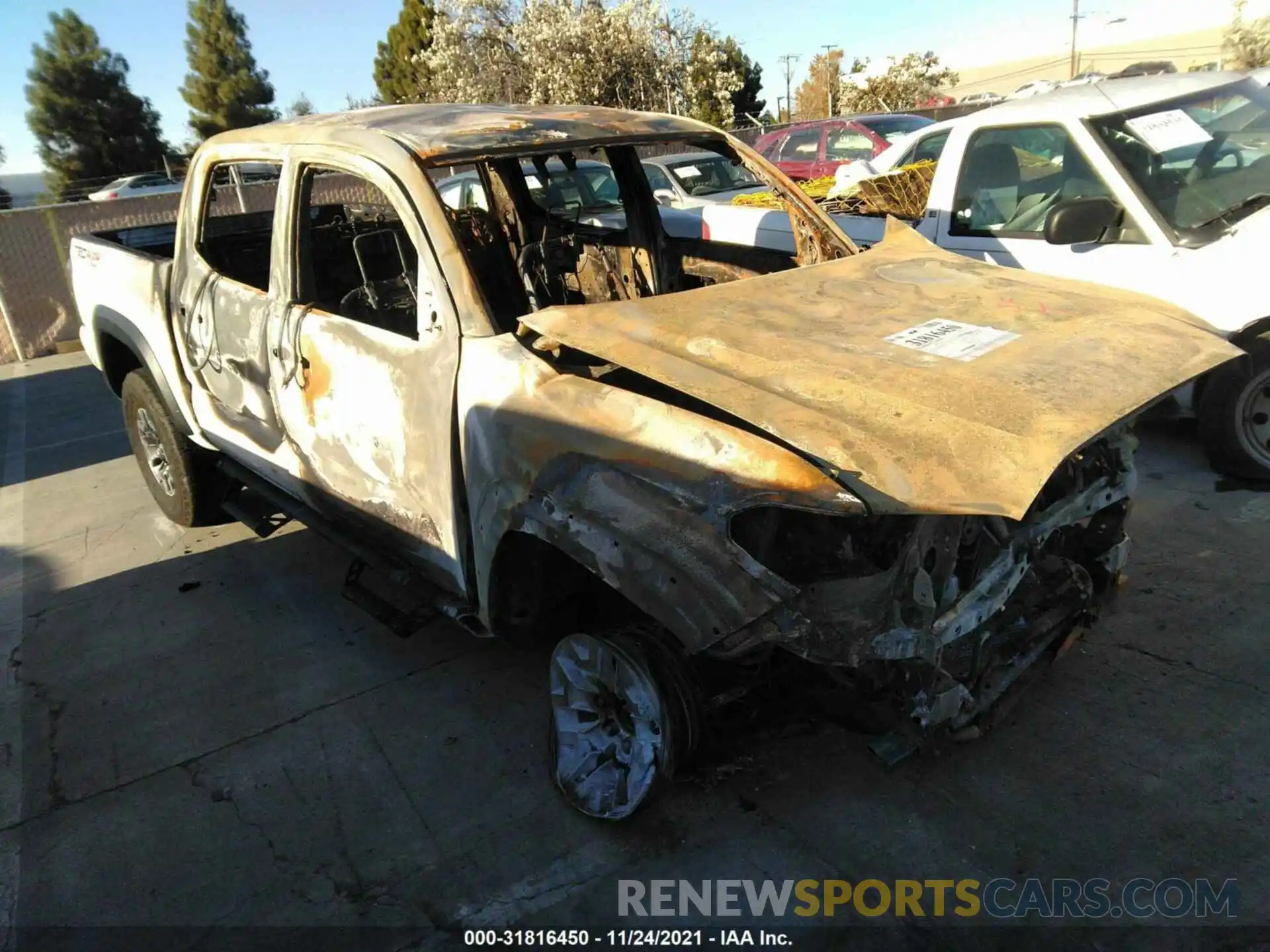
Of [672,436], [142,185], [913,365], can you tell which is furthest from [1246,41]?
[142,185]

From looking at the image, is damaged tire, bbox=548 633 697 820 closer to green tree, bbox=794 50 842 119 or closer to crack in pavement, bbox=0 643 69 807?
crack in pavement, bbox=0 643 69 807

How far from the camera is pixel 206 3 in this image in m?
44.1

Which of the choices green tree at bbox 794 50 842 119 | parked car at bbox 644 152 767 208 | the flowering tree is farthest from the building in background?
parked car at bbox 644 152 767 208

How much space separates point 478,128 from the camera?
313 centimetres

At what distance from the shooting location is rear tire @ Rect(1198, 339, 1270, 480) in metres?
4.29

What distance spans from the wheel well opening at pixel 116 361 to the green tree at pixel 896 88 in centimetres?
3269

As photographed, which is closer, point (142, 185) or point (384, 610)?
point (384, 610)

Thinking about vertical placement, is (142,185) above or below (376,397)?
above

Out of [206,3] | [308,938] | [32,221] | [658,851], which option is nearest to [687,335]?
[658,851]

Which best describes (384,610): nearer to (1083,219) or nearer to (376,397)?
(376,397)

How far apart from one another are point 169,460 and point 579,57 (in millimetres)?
22009

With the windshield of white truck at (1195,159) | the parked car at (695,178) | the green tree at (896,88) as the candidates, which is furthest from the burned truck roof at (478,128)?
the green tree at (896,88)

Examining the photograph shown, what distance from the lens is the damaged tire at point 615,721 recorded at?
2.38 metres

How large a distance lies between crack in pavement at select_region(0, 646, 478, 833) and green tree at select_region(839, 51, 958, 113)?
33.9m
